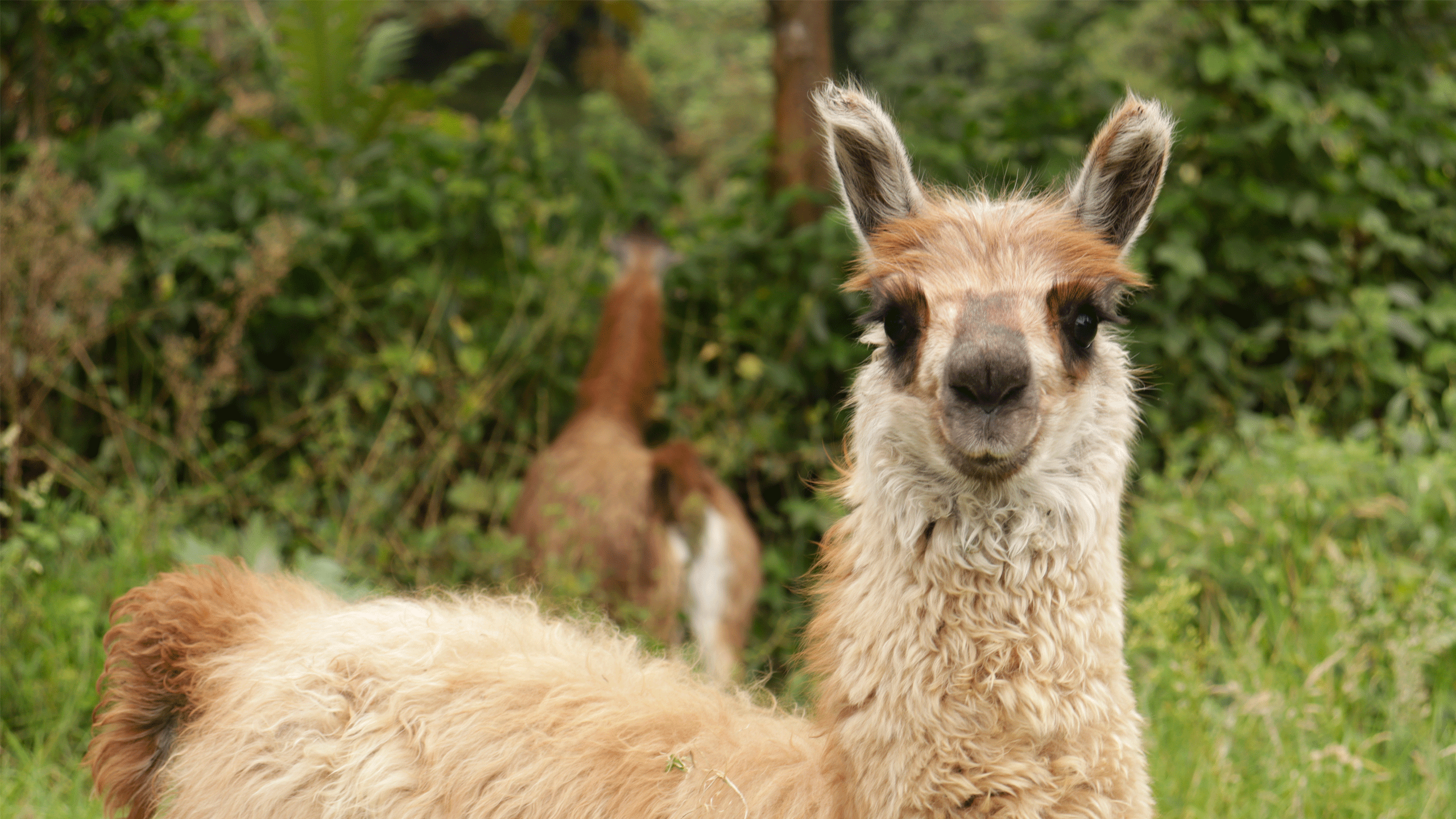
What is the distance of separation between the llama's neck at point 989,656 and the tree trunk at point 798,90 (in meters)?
3.98

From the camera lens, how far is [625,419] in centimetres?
526

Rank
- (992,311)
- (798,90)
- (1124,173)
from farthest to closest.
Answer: (798,90) < (1124,173) < (992,311)

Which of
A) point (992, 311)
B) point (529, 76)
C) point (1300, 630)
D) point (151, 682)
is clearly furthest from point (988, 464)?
point (529, 76)

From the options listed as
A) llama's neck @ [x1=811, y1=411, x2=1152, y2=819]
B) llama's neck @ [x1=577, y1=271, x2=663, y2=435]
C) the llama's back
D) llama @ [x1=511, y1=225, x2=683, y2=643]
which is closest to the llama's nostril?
llama's neck @ [x1=811, y1=411, x2=1152, y2=819]

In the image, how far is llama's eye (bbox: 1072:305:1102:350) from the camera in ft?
6.28

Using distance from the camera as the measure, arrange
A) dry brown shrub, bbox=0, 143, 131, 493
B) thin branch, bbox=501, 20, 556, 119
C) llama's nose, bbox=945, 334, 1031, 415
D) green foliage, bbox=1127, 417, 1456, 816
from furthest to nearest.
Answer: thin branch, bbox=501, 20, 556, 119 < dry brown shrub, bbox=0, 143, 131, 493 < green foliage, bbox=1127, 417, 1456, 816 < llama's nose, bbox=945, 334, 1031, 415

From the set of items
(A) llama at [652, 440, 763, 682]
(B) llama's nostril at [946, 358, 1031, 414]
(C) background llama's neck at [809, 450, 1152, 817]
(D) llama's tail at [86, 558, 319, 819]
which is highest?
(B) llama's nostril at [946, 358, 1031, 414]

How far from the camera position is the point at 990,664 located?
1.78 metres

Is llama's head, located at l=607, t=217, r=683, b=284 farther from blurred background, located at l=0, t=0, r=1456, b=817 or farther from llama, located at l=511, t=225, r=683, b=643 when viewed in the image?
blurred background, located at l=0, t=0, r=1456, b=817

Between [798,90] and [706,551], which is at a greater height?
[798,90]

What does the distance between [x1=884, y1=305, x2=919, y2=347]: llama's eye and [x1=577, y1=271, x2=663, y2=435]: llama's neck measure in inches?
134

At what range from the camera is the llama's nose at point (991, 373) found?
1.71 metres

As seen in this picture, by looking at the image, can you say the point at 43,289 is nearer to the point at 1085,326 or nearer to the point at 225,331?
the point at 225,331

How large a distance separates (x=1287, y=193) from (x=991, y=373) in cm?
432
